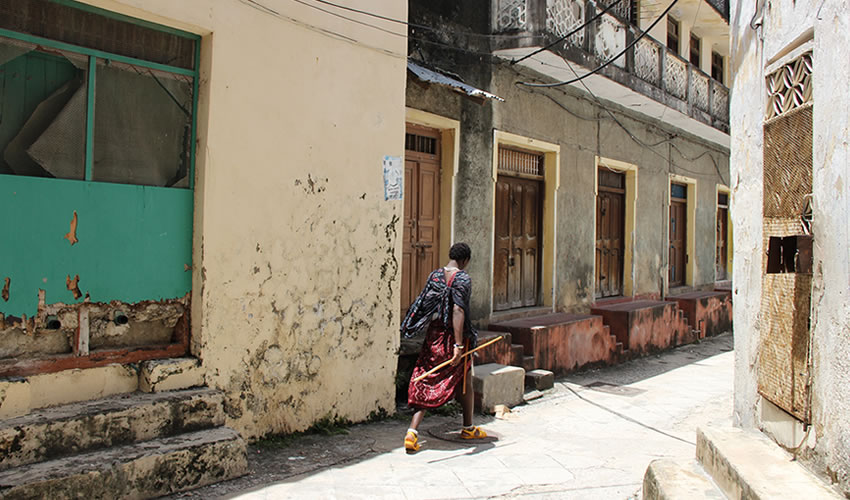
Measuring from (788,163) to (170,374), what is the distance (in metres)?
3.94

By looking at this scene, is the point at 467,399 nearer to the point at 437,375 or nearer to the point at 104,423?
the point at 437,375

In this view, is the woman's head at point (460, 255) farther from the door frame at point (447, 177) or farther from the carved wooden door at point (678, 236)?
the carved wooden door at point (678, 236)

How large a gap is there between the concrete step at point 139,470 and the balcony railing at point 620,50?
5.89 m

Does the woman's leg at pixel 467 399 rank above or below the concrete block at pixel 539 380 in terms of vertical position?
above

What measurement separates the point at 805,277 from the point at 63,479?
3913mm

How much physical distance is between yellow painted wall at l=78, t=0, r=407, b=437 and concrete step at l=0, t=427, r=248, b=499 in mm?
576

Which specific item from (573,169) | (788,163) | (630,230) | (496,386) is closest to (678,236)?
(630,230)

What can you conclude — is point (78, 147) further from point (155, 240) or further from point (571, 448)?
point (571, 448)

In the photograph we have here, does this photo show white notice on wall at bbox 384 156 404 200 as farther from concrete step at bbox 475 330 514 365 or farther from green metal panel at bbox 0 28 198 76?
concrete step at bbox 475 330 514 365

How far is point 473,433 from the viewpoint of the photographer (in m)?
5.52

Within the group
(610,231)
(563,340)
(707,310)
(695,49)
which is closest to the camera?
(563,340)

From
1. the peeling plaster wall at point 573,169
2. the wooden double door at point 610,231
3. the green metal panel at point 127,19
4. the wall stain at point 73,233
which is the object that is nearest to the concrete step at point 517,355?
the peeling plaster wall at point 573,169

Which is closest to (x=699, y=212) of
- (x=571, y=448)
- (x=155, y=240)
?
(x=571, y=448)

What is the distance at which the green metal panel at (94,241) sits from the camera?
3.88 meters
